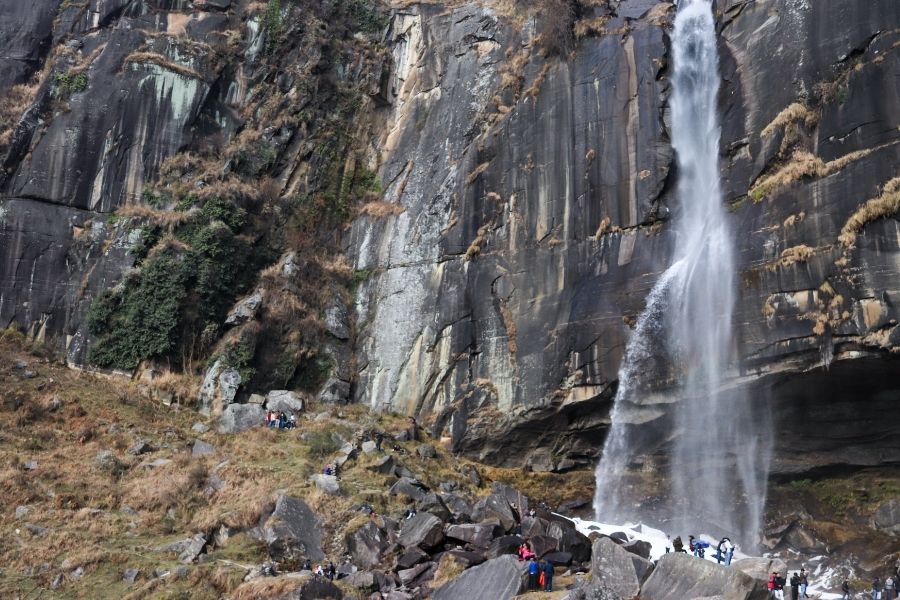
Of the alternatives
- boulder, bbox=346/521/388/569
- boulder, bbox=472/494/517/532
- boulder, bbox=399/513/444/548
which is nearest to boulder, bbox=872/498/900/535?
boulder, bbox=472/494/517/532

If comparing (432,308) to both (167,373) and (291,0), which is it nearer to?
(167,373)

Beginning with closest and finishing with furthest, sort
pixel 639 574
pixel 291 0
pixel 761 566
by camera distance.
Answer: pixel 639 574, pixel 761 566, pixel 291 0

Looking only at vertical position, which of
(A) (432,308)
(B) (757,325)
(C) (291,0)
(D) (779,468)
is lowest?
(D) (779,468)

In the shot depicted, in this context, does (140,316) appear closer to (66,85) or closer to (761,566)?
(66,85)

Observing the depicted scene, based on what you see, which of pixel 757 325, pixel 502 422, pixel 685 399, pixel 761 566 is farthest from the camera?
pixel 502 422

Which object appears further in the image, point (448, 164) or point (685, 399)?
point (448, 164)

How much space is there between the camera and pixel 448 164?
1268 inches

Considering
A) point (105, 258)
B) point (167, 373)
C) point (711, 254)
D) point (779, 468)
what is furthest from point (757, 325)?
point (105, 258)

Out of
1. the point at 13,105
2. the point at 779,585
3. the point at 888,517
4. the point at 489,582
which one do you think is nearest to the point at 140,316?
the point at 13,105

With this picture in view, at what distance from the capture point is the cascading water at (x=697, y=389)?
72.9 ft

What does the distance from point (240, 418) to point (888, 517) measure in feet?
70.6

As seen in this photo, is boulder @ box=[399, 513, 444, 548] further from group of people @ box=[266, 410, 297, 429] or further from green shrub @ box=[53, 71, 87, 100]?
green shrub @ box=[53, 71, 87, 100]

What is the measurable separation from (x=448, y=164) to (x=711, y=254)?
13268 mm

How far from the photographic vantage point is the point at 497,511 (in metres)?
20.3
